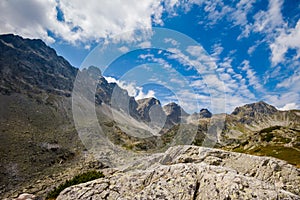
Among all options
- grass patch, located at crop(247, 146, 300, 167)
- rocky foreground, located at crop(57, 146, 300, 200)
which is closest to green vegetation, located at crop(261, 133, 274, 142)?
grass patch, located at crop(247, 146, 300, 167)

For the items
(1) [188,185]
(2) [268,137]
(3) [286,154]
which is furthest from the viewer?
(2) [268,137]

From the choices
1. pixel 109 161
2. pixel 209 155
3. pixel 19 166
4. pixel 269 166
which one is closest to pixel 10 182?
pixel 19 166

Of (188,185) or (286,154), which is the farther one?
(286,154)

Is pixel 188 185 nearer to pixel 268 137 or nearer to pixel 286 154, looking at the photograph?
pixel 286 154

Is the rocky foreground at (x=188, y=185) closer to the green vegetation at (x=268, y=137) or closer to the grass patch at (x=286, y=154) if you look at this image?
the grass patch at (x=286, y=154)

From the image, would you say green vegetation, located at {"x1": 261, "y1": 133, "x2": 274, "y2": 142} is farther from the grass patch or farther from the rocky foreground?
the rocky foreground

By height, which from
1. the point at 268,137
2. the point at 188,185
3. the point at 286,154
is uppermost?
the point at 268,137

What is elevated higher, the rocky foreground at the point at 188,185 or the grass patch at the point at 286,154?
the grass patch at the point at 286,154

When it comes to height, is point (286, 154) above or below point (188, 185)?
above

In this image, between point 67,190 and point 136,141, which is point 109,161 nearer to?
point 136,141

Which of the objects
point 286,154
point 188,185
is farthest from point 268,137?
point 188,185

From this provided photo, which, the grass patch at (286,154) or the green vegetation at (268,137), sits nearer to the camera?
the grass patch at (286,154)

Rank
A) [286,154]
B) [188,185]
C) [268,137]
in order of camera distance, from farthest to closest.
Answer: [268,137] < [286,154] < [188,185]

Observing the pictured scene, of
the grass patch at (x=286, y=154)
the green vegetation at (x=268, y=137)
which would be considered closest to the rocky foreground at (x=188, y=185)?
the grass patch at (x=286, y=154)
